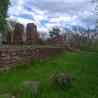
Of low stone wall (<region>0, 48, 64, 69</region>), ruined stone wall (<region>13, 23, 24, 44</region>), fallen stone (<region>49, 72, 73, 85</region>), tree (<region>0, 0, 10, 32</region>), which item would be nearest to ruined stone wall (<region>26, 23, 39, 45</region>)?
ruined stone wall (<region>13, 23, 24, 44</region>)

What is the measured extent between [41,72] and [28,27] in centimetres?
1170


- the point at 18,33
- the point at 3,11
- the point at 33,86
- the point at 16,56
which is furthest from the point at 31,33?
the point at 33,86

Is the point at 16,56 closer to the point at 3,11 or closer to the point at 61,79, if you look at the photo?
the point at 61,79

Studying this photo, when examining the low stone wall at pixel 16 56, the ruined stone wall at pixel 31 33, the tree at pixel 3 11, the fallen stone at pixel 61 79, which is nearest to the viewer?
A: the fallen stone at pixel 61 79

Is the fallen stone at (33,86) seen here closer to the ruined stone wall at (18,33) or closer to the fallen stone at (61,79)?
the fallen stone at (61,79)

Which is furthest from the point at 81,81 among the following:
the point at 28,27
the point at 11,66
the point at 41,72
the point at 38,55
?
the point at 28,27

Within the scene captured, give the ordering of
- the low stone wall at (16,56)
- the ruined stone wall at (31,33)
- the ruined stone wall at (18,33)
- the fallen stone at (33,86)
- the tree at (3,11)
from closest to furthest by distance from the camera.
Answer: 1. the fallen stone at (33,86)
2. the low stone wall at (16,56)
3. the ruined stone wall at (31,33)
4. the ruined stone wall at (18,33)
5. the tree at (3,11)

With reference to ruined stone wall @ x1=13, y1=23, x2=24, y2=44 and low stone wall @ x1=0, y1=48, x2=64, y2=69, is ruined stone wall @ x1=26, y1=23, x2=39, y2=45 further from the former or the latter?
low stone wall @ x1=0, y1=48, x2=64, y2=69

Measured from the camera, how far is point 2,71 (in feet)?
40.7

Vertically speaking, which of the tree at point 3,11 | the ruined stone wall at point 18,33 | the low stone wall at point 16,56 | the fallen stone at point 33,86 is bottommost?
the fallen stone at point 33,86

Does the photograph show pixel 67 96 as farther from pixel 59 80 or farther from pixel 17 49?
pixel 17 49

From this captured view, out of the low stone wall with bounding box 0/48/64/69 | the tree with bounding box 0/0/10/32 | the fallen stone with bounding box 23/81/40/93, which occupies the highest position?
the tree with bounding box 0/0/10/32

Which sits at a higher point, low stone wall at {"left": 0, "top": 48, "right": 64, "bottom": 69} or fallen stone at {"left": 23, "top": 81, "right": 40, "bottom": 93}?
low stone wall at {"left": 0, "top": 48, "right": 64, "bottom": 69}

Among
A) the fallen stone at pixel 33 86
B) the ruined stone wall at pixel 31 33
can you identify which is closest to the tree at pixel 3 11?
the ruined stone wall at pixel 31 33
